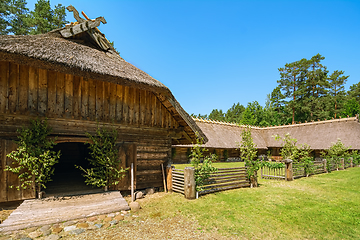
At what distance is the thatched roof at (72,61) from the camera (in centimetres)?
545

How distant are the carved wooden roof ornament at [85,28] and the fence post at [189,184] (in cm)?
667

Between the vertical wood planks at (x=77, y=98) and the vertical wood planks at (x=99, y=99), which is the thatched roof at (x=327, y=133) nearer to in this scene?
the vertical wood planks at (x=99, y=99)

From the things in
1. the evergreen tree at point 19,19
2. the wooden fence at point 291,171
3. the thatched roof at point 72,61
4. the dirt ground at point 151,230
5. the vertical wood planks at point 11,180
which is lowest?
the wooden fence at point 291,171

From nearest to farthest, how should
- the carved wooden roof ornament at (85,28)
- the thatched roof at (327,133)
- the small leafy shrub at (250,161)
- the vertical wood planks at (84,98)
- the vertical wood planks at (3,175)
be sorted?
the vertical wood planks at (3,175)
the vertical wood planks at (84,98)
the carved wooden roof ornament at (85,28)
the small leafy shrub at (250,161)
the thatched roof at (327,133)

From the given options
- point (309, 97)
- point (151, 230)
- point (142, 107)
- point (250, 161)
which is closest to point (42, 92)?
point (142, 107)

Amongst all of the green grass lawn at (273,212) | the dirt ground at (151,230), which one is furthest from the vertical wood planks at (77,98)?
the green grass lawn at (273,212)

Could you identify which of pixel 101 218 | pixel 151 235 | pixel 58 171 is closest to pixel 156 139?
pixel 101 218

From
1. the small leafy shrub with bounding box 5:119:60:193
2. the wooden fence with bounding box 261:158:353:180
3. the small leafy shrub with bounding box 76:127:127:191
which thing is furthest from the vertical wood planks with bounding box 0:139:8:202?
the wooden fence with bounding box 261:158:353:180

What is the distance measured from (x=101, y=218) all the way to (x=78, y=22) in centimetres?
814

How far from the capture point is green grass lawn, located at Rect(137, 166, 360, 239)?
4785 millimetres

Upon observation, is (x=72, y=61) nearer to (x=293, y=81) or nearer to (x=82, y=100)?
(x=82, y=100)

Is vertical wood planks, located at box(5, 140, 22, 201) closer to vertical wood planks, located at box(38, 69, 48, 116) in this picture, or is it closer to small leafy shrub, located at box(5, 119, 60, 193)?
small leafy shrub, located at box(5, 119, 60, 193)

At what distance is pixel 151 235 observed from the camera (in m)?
4.55

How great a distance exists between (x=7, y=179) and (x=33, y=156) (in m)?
0.91
